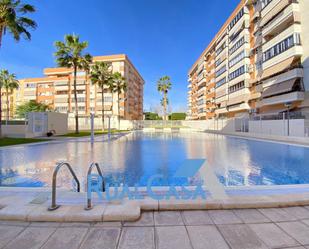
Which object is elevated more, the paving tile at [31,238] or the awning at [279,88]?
the awning at [279,88]

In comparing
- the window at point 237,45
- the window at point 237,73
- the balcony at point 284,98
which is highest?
the window at point 237,45

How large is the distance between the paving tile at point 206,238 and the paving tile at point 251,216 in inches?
27.0

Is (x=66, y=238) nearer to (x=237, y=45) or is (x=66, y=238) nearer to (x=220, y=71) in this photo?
A: (x=237, y=45)

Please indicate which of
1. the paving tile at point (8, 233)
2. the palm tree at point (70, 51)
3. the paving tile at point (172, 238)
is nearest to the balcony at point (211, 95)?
the palm tree at point (70, 51)

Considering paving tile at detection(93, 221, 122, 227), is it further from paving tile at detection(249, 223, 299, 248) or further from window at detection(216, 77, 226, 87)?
window at detection(216, 77, 226, 87)

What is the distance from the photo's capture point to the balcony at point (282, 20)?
24.1m

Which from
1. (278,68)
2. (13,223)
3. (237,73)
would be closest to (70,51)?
(13,223)

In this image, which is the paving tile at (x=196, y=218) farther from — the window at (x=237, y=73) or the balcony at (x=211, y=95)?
the balcony at (x=211, y=95)

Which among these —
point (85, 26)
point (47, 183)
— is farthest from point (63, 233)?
point (85, 26)

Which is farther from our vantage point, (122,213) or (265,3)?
(265,3)

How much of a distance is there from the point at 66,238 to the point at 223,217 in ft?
8.42

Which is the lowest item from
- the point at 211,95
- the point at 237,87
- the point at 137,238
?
the point at 137,238

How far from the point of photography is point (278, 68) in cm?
2684

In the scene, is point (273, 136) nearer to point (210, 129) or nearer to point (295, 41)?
point (295, 41)
